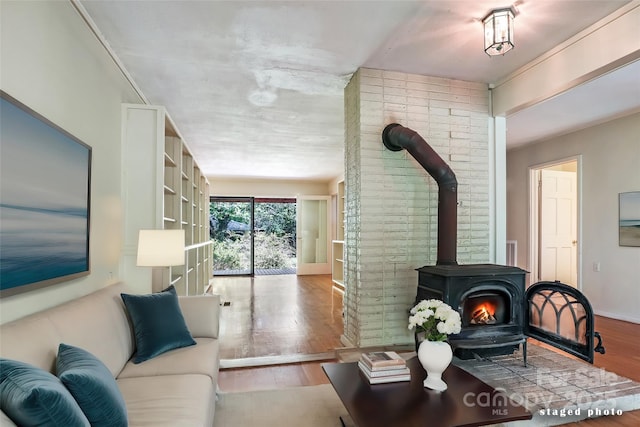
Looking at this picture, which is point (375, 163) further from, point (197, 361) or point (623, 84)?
point (623, 84)

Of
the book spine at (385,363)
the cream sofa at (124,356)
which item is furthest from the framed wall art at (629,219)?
the cream sofa at (124,356)

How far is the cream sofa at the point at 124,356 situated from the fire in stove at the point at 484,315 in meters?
2.02

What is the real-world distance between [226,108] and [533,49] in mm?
3182

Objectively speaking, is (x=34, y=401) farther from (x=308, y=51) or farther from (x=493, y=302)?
(x=493, y=302)

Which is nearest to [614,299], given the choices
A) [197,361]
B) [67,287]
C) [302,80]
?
[302,80]

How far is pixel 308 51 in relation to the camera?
301 centimetres

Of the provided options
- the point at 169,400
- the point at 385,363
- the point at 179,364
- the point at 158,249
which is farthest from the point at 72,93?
the point at 385,363

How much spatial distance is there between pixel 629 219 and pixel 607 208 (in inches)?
12.3

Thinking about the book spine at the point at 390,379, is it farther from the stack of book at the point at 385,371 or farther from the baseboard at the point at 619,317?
the baseboard at the point at 619,317

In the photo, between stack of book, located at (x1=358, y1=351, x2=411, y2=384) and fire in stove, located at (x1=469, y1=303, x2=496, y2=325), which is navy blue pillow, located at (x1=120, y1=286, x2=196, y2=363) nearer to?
stack of book, located at (x1=358, y1=351, x2=411, y2=384)

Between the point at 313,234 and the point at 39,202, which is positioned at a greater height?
the point at 39,202

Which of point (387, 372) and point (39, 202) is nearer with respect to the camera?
point (39, 202)

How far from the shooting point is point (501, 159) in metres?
3.84

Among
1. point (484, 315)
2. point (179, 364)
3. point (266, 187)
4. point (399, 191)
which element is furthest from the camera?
point (266, 187)
